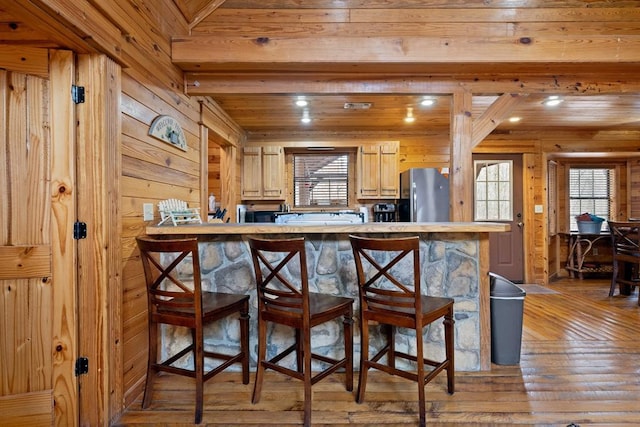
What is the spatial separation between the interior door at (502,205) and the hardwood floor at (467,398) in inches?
101

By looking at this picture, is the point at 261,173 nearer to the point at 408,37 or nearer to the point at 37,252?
the point at 408,37

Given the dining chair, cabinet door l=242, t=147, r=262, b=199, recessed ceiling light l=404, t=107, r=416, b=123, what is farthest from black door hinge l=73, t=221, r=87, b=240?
the dining chair

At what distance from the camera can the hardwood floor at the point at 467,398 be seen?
1.82 meters

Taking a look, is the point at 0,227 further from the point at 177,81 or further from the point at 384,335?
the point at 384,335

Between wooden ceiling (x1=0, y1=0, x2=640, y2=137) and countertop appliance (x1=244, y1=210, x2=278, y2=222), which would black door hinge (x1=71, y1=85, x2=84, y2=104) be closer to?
wooden ceiling (x1=0, y1=0, x2=640, y2=137)

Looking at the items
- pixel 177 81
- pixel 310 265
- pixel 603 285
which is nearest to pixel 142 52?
pixel 177 81

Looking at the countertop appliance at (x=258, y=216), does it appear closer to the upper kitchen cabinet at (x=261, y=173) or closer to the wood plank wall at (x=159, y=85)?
the upper kitchen cabinet at (x=261, y=173)

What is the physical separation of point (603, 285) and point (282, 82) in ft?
17.7

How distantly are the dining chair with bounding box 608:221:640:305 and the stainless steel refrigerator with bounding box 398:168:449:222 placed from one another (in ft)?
Answer: 6.78

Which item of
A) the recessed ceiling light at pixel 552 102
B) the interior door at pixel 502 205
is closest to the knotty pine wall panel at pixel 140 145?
the recessed ceiling light at pixel 552 102

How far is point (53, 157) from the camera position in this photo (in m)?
1.75

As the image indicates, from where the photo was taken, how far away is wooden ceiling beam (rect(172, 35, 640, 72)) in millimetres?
2598

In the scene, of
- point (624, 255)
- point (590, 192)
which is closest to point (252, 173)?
point (624, 255)

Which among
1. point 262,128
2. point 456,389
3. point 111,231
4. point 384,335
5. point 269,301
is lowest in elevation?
point 456,389
